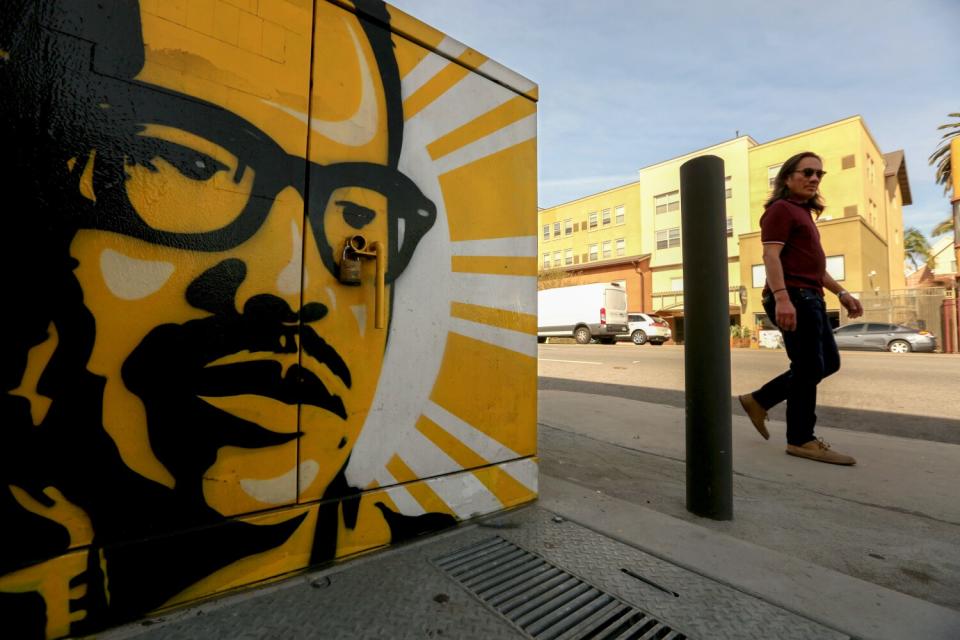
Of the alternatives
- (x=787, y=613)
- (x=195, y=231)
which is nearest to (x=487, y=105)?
(x=195, y=231)

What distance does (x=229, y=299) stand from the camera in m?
1.42

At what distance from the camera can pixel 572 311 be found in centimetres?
2167

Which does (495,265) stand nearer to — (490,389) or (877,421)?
(490,389)

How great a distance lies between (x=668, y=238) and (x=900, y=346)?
17.8 m

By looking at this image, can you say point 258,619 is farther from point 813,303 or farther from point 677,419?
point 677,419

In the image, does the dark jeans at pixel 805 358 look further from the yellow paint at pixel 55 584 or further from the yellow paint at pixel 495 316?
the yellow paint at pixel 55 584

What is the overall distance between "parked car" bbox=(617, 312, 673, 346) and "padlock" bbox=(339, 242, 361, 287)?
2110cm

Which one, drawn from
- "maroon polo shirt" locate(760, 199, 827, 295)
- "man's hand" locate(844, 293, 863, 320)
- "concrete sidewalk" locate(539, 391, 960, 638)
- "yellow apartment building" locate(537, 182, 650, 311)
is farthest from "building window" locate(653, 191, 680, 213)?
"concrete sidewalk" locate(539, 391, 960, 638)

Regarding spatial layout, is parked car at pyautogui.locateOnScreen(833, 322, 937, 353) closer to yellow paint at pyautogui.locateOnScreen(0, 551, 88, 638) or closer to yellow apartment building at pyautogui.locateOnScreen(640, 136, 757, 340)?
yellow apartment building at pyautogui.locateOnScreen(640, 136, 757, 340)

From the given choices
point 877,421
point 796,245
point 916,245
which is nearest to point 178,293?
point 796,245

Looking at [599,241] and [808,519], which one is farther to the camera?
[599,241]

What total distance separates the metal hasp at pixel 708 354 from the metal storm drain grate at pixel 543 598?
911 millimetres

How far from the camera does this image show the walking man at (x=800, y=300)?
9.73 feet

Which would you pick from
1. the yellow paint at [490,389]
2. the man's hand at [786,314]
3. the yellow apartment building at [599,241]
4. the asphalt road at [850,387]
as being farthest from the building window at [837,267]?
the yellow paint at [490,389]
